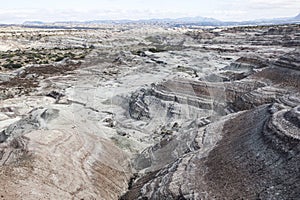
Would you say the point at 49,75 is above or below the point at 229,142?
below

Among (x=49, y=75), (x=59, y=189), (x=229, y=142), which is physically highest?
(x=229, y=142)

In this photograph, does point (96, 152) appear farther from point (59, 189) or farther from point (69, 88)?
point (69, 88)

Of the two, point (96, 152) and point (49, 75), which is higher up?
point (96, 152)

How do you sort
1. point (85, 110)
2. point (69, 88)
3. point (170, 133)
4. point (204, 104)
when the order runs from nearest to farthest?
point (170, 133) < point (204, 104) < point (85, 110) < point (69, 88)

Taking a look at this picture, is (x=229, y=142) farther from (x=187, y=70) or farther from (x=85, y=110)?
(x=187, y=70)

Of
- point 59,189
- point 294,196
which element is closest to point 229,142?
point 294,196

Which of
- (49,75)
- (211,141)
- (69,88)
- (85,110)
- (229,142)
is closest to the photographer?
(229,142)

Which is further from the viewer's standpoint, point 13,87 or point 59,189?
point 13,87

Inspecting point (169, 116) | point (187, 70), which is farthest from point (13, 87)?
point (169, 116)

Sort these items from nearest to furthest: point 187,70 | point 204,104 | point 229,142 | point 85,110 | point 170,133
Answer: point 229,142 < point 170,133 < point 204,104 < point 85,110 < point 187,70
